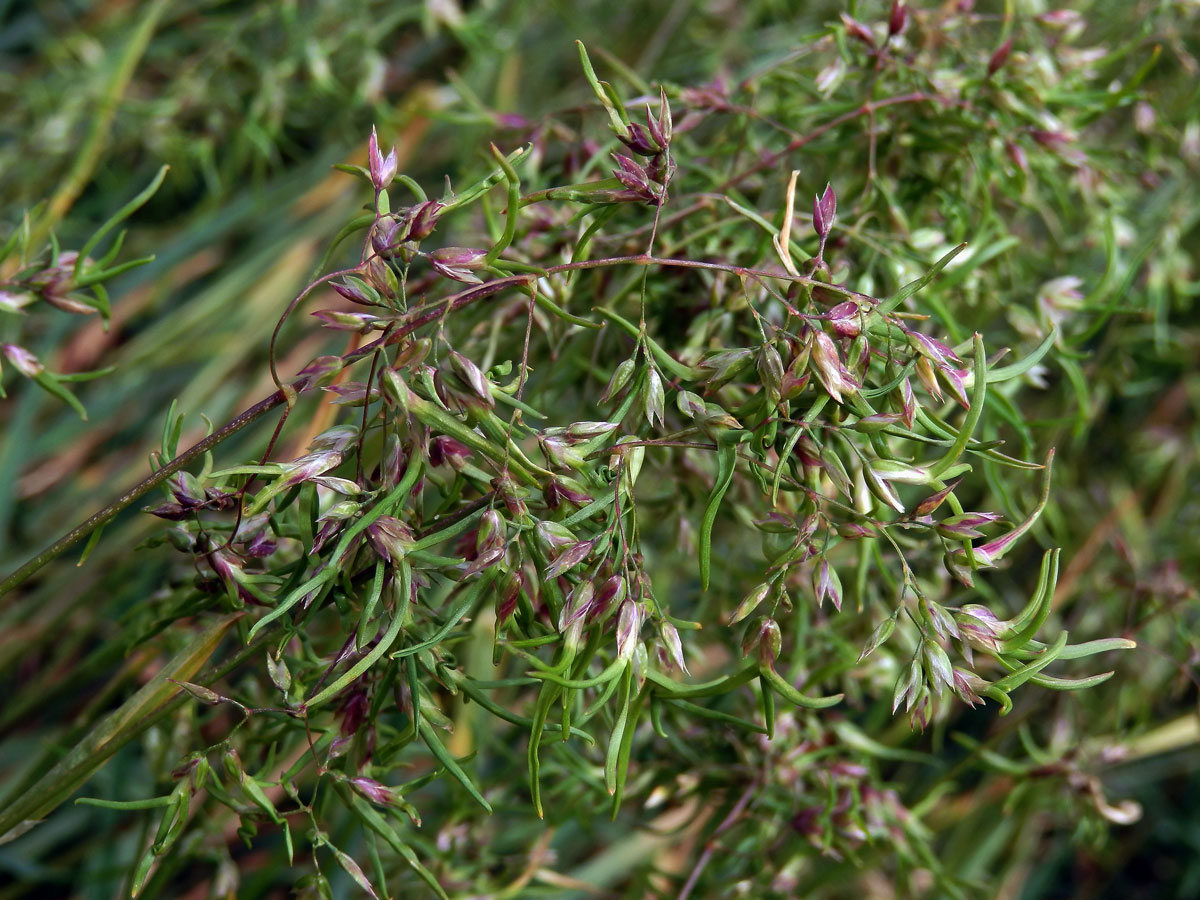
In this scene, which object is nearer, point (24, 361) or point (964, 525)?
point (964, 525)

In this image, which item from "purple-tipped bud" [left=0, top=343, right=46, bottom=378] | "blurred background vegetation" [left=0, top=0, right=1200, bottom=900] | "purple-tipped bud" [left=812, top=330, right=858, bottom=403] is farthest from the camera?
"blurred background vegetation" [left=0, top=0, right=1200, bottom=900]

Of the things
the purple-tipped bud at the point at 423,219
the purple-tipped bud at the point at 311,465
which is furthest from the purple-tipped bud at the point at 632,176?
the purple-tipped bud at the point at 311,465

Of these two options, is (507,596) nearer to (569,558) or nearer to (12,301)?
(569,558)

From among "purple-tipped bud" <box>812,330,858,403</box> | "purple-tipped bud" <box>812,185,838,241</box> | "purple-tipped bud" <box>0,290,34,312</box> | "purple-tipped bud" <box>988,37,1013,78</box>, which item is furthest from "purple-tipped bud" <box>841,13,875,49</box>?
"purple-tipped bud" <box>0,290,34,312</box>

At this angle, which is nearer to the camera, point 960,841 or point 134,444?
point 960,841

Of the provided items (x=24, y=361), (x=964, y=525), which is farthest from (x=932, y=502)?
(x=24, y=361)

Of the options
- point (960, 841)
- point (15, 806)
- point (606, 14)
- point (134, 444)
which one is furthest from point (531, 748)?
point (606, 14)

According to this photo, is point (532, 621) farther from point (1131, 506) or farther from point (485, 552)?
point (1131, 506)

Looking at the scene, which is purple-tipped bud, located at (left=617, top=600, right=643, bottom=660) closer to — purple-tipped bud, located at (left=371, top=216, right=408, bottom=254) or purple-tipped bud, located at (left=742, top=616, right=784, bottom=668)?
purple-tipped bud, located at (left=742, top=616, right=784, bottom=668)
